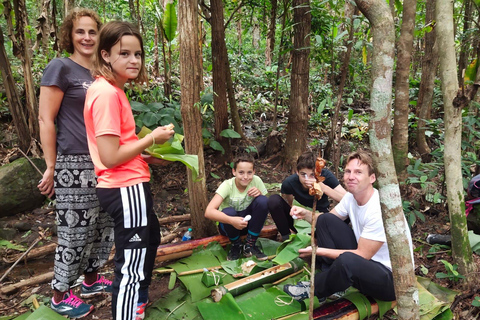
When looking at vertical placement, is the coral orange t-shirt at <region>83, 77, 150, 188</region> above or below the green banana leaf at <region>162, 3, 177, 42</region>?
below

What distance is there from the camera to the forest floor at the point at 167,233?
106 inches

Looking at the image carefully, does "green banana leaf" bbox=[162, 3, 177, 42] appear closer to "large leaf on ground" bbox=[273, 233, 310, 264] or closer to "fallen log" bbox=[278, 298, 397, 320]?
"large leaf on ground" bbox=[273, 233, 310, 264]

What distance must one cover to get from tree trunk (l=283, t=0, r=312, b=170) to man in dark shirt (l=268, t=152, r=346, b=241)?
1634 millimetres

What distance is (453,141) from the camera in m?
2.72

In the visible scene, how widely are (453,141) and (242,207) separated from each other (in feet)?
6.06

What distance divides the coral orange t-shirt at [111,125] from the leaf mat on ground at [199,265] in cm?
113

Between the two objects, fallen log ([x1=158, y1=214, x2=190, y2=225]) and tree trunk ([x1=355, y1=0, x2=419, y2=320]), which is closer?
tree trunk ([x1=355, y1=0, x2=419, y2=320])

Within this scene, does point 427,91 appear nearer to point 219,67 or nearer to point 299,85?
point 299,85

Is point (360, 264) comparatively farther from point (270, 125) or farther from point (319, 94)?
point (319, 94)

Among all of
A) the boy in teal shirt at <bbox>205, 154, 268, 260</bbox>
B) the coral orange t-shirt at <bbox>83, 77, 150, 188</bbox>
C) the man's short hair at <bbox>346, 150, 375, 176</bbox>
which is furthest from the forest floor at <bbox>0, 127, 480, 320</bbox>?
the coral orange t-shirt at <bbox>83, 77, 150, 188</bbox>

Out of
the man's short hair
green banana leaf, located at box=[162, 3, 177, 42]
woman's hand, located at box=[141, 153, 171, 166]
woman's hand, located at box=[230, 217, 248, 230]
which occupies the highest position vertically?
green banana leaf, located at box=[162, 3, 177, 42]

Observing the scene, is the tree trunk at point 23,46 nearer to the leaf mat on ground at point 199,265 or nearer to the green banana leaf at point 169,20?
the green banana leaf at point 169,20

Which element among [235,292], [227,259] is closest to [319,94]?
[227,259]

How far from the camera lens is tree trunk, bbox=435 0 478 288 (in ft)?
8.59
